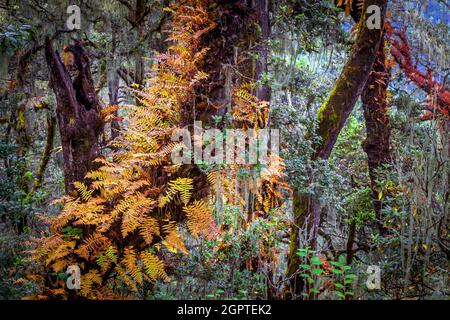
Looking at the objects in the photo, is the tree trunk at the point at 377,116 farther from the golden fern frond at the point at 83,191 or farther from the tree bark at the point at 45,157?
the tree bark at the point at 45,157


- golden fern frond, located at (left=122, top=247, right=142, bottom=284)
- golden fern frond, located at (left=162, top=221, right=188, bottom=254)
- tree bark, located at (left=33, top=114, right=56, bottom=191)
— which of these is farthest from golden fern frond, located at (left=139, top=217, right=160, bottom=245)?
tree bark, located at (left=33, top=114, right=56, bottom=191)

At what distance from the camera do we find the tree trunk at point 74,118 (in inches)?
170

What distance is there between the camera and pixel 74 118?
171 inches

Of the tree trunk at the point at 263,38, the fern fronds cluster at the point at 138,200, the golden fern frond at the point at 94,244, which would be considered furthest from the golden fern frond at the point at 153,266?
the tree trunk at the point at 263,38

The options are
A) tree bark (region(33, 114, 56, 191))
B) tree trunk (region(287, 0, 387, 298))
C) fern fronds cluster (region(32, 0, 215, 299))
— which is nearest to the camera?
fern fronds cluster (region(32, 0, 215, 299))

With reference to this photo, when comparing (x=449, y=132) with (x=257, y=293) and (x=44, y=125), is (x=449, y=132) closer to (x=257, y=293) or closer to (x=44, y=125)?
(x=257, y=293)

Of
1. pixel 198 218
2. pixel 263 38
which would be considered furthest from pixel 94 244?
pixel 263 38

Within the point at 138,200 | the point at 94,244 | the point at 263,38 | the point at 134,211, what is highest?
the point at 263,38

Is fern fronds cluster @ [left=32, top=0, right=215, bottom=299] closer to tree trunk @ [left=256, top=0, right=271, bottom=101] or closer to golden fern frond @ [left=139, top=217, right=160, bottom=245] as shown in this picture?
golden fern frond @ [left=139, top=217, right=160, bottom=245]

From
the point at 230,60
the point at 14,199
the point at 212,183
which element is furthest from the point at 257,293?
the point at 14,199

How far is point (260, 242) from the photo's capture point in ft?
14.5

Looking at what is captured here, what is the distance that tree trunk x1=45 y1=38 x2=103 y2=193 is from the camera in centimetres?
432

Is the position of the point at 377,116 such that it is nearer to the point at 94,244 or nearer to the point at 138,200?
the point at 138,200

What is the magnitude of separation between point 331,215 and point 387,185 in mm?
1207
